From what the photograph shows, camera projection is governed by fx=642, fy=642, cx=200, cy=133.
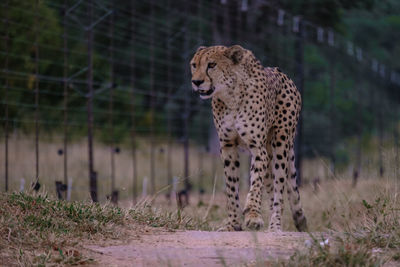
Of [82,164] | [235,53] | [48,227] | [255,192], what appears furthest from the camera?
[82,164]

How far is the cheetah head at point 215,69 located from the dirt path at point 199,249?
150 centimetres

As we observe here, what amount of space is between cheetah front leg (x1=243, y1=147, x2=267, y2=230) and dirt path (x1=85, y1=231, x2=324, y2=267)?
23.7 inches

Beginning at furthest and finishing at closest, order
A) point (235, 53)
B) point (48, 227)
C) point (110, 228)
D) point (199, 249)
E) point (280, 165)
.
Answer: point (280, 165)
point (235, 53)
point (110, 228)
point (48, 227)
point (199, 249)

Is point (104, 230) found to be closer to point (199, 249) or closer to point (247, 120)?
point (199, 249)

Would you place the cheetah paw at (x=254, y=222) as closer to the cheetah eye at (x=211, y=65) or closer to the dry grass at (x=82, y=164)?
the cheetah eye at (x=211, y=65)

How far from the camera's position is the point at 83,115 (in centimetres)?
2080

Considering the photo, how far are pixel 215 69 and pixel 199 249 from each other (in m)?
2.19

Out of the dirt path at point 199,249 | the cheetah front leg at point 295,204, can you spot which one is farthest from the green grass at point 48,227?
the cheetah front leg at point 295,204

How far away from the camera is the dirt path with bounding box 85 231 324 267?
14.4 feet

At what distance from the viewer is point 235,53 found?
6.51 metres

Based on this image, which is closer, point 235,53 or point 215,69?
point 215,69

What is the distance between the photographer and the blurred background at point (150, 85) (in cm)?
1048

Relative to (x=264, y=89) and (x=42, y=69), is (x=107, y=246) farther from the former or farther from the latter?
(x=42, y=69)

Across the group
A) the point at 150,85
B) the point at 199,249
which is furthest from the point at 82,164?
the point at 199,249
